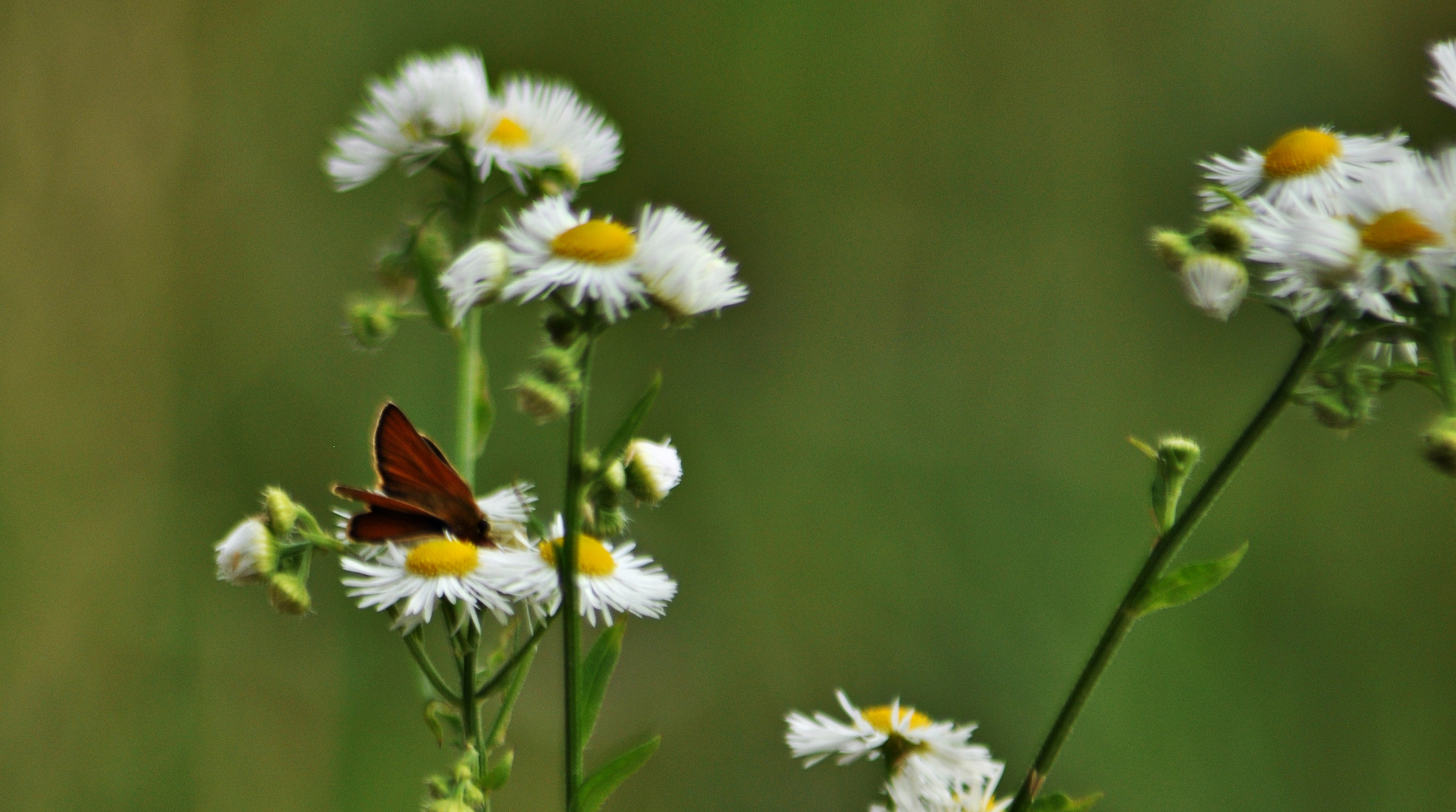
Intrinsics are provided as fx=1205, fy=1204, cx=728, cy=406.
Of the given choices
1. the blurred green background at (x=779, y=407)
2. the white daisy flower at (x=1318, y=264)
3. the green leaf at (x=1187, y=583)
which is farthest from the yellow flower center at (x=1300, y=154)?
the blurred green background at (x=779, y=407)

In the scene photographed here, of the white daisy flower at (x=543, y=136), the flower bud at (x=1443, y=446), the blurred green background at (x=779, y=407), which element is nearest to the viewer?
the flower bud at (x=1443, y=446)

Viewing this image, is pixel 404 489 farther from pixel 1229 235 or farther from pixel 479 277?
pixel 1229 235

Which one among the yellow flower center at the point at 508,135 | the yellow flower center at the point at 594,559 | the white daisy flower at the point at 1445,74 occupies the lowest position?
the yellow flower center at the point at 594,559

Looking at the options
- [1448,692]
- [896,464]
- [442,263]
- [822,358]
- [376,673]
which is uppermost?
[442,263]

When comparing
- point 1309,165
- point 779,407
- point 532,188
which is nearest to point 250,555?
point 532,188

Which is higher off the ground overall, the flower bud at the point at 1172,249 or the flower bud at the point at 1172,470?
the flower bud at the point at 1172,249

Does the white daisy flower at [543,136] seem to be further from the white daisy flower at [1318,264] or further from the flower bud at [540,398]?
the white daisy flower at [1318,264]

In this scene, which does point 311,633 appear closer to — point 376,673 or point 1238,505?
point 376,673

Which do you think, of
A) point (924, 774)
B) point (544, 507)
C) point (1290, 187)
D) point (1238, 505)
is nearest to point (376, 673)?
point (544, 507)
